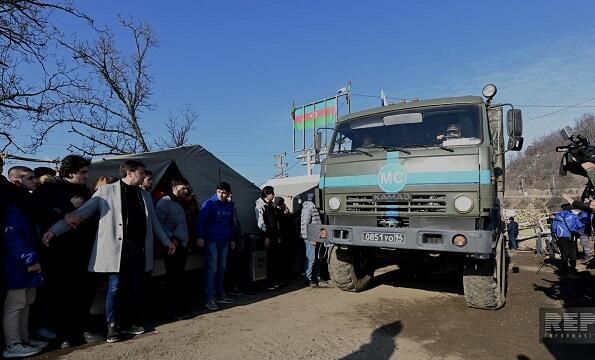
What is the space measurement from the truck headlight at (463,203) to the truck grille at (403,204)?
0.16 m

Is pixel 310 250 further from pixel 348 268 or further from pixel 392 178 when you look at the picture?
pixel 392 178

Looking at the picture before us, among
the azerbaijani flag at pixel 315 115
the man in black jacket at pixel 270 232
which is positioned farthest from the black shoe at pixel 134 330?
the azerbaijani flag at pixel 315 115

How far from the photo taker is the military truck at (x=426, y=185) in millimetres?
4984

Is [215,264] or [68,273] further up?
[68,273]

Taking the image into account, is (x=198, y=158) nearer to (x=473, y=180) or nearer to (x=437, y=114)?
(x=437, y=114)

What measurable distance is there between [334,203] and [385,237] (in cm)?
103

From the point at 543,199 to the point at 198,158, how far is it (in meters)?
50.0

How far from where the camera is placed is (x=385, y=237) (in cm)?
523

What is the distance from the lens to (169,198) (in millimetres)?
5410

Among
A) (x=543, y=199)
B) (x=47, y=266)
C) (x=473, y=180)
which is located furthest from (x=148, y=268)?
(x=543, y=199)

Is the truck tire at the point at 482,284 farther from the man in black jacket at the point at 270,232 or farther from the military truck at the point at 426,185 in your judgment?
the man in black jacket at the point at 270,232

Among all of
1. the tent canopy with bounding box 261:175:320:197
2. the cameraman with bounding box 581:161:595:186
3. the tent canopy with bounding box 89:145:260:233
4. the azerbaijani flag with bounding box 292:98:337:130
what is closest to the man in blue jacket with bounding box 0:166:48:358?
the tent canopy with bounding box 89:145:260:233

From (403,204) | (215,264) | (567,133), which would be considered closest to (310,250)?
(215,264)

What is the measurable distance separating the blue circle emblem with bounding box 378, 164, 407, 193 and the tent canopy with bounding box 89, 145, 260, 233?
3458 millimetres
